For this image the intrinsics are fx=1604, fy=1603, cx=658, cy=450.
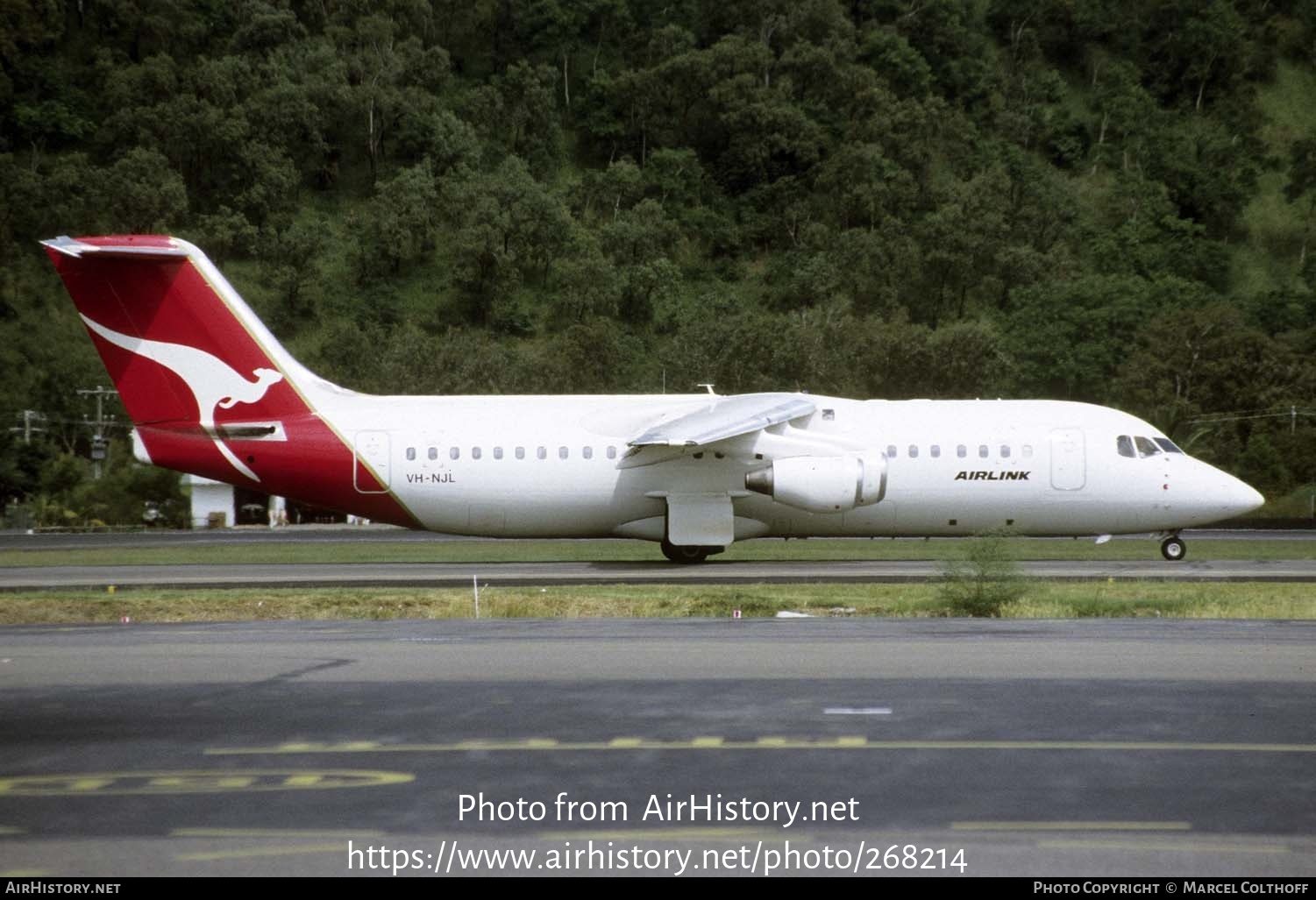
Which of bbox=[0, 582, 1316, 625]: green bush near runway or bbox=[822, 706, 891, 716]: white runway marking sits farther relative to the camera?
bbox=[0, 582, 1316, 625]: green bush near runway

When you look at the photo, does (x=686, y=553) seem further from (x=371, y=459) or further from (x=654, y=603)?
(x=654, y=603)

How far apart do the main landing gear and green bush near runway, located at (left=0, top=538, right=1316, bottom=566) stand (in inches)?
40.6

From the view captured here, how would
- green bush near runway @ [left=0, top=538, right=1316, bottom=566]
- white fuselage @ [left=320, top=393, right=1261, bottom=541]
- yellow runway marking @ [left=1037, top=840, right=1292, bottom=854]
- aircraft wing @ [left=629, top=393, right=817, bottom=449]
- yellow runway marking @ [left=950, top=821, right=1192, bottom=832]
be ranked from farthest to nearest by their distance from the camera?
green bush near runway @ [left=0, top=538, right=1316, bottom=566] < white fuselage @ [left=320, top=393, right=1261, bottom=541] < aircraft wing @ [left=629, top=393, right=817, bottom=449] < yellow runway marking @ [left=950, top=821, right=1192, bottom=832] < yellow runway marking @ [left=1037, top=840, right=1292, bottom=854]

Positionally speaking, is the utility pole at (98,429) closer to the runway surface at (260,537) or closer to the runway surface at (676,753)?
the runway surface at (260,537)

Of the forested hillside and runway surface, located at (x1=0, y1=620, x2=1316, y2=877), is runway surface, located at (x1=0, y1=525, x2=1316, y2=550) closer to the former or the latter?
the forested hillside

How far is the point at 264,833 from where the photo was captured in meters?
9.01

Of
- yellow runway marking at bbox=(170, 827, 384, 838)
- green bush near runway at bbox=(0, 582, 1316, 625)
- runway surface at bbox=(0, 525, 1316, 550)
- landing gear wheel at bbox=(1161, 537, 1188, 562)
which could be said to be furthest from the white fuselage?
yellow runway marking at bbox=(170, 827, 384, 838)

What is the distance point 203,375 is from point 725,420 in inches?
431

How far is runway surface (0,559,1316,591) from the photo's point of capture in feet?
95.6

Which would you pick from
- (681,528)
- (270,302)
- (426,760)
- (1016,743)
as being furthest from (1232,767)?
(270,302)

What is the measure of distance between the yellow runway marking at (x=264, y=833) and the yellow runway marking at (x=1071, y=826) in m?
3.31

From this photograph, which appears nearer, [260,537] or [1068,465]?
[1068,465]

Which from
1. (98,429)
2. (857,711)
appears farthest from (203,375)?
(98,429)
